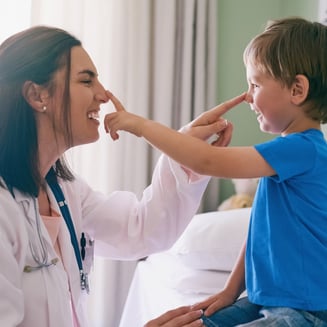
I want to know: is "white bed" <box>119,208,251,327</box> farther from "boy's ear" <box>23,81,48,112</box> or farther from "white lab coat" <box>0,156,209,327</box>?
"boy's ear" <box>23,81,48,112</box>

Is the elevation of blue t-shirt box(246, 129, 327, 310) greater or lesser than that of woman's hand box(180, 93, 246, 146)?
lesser

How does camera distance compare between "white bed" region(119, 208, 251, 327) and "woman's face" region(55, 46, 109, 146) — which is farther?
"white bed" region(119, 208, 251, 327)

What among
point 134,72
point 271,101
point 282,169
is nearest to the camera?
point 282,169

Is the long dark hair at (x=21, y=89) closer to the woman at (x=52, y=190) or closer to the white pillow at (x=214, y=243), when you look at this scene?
the woman at (x=52, y=190)

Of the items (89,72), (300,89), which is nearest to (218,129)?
(300,89)

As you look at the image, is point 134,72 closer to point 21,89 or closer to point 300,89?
point 21,89

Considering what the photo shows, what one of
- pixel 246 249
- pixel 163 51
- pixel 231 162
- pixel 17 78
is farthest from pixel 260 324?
pixel 163 51

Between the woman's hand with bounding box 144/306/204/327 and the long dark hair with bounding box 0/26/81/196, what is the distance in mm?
427

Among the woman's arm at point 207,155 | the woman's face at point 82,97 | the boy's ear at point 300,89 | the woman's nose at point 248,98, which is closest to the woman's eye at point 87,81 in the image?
the woman's face at point 82,97

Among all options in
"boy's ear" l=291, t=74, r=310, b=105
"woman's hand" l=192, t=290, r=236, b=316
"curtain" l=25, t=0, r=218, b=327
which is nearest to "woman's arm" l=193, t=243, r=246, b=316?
"woman's hand" l=192, t=290, r=236, b=316

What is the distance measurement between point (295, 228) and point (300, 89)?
0.30 meters

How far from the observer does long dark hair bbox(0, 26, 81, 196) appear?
116 cm

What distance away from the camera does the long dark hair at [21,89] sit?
3.80ft

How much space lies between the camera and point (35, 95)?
1.21 m
